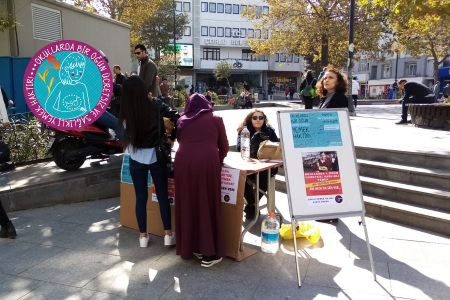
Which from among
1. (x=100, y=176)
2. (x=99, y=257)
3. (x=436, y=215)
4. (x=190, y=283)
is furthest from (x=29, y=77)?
(x=436, y=215)

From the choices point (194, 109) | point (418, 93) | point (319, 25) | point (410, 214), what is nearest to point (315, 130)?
point (194, 109)

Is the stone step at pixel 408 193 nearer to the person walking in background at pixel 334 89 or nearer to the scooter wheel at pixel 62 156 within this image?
the person walking in background at pixel 334 89

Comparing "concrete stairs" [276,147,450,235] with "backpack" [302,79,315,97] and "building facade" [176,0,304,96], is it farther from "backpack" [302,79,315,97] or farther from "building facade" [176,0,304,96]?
"building facade" [176,0,304,96]

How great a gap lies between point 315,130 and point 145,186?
1860 millimetres

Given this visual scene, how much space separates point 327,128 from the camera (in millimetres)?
3553

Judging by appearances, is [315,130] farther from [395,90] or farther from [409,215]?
[395,90]

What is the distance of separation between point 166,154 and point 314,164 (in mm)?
1468

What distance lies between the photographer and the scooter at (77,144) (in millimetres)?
5953

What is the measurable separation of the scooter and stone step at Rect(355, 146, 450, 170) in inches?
164

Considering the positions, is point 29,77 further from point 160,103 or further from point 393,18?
point 393,18

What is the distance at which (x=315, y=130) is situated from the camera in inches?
139

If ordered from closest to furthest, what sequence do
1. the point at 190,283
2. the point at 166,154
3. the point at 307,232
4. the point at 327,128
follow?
the point at 190,283
the point at 327,128
the point at 166,154
the point at 307,232

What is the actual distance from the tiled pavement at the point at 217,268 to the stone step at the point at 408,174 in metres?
0.94

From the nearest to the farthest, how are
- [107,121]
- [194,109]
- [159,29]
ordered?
[194,109] → [107,121] → [159,29]
